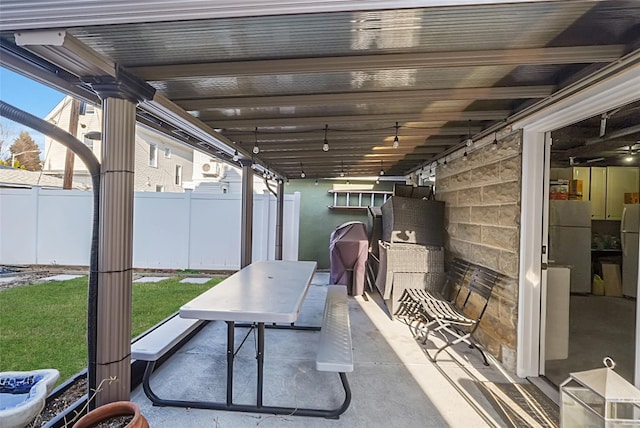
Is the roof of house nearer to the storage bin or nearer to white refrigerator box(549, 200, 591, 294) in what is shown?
the storage bin

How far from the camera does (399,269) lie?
4512 millimetres

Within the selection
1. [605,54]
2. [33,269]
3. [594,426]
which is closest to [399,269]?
[594,426]

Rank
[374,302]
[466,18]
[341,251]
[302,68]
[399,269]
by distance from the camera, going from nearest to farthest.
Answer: [466,18], [302,68], [399,269], [374,302], [341,251]

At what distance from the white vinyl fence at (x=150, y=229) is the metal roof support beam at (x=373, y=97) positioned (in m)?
4.97

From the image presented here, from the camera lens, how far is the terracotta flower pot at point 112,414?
1771 millimetres

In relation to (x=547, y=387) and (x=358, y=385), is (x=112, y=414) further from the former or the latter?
(x=547, y=387)

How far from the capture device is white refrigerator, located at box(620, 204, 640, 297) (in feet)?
17.8

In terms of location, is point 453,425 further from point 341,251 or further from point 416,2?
point 341,251

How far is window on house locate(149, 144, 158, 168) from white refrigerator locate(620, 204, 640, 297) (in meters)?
13.4

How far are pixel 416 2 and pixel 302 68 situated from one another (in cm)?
95

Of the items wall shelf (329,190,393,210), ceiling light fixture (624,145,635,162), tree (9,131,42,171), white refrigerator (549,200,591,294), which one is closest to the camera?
ceiling light fixture (624,145,635,162)

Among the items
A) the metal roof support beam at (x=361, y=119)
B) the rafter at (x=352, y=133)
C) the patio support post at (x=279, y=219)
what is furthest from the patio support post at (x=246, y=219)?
the patio support post at (x=279, y=219)

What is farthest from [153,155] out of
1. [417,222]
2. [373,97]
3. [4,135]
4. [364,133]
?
[373,97]

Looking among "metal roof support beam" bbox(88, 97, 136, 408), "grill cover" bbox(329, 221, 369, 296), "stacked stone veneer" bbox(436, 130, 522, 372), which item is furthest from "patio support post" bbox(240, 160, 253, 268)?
"stacked stone veneer" bbox(436, 130, 522, 372)
